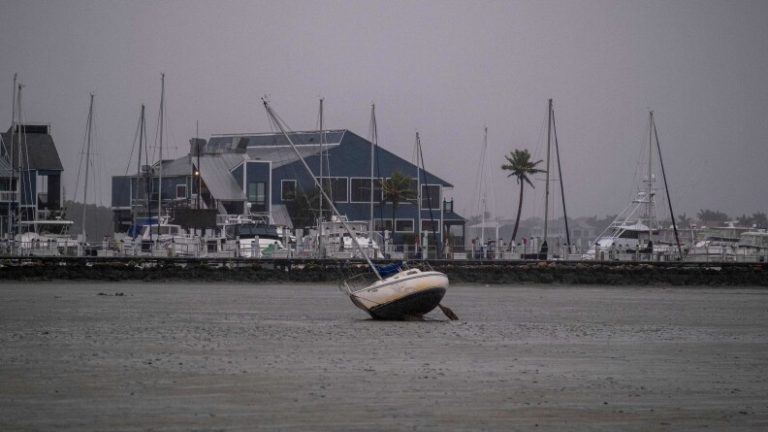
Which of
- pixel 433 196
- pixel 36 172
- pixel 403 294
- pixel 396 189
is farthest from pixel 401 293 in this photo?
pixel 433 196

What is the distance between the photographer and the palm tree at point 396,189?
105812 mm

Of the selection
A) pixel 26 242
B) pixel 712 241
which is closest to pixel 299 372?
pixel 26 242

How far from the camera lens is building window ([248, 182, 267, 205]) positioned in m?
111

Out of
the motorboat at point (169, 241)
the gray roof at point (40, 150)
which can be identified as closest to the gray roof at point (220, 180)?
the gray roof at point (40, 150)

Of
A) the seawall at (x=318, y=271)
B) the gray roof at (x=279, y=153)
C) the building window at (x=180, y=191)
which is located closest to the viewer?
the seawall at (x=318, y=271)

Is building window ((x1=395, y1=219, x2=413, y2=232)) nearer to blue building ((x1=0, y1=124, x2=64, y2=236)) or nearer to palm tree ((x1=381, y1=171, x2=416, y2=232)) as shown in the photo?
palm tree ((x1=381, y1=171, x2=416, y2=232))

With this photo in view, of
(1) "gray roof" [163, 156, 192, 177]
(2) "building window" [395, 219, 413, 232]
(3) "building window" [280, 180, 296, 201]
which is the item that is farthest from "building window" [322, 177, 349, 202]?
(1) "gray roof" [163, 156, 192, 177]

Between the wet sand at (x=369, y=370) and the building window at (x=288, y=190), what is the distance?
7370 cm

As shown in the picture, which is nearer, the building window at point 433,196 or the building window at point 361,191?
the building window at point 361,191

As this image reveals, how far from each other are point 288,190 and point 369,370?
302ft

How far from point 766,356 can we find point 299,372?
33.0 feet

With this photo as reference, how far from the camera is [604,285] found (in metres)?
64.4

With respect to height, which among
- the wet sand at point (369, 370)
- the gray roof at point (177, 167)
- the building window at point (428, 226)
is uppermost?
the gray roof at point (177, 167)

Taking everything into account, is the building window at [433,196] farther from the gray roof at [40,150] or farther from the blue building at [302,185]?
the gray roof at [40,150]
